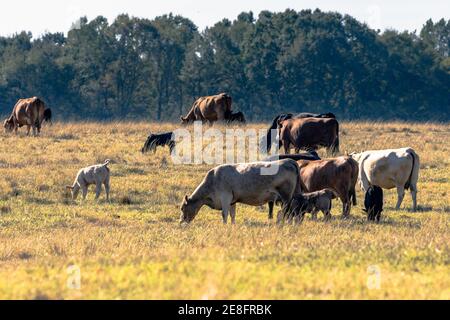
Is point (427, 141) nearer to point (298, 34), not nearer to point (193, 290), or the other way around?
point (193, 290)

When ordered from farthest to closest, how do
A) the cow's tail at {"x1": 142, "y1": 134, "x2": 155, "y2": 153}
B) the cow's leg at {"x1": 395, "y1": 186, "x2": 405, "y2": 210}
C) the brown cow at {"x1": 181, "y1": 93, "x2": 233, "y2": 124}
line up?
the brown cow at {"x1": 181, "y1": 93, "x2": 233, "y2": 124} < the cow's tail at {"x1": 142, "y1": 134, "x2": 155, "y2": 153} < the cow's leg at {"x1": 395, "y1": 186, "x2": 405, "y2": 210}

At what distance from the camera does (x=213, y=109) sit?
138 ft

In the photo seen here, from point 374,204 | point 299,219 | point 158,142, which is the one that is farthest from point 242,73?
point 299,219

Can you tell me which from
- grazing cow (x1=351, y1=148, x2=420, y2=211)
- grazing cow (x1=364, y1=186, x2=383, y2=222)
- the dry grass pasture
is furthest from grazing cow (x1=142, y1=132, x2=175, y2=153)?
grazing cow (x1=364, y1=186, x2=383, y2=222)

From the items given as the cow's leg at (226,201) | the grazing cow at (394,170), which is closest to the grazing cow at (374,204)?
the grazing cow at (394,170)

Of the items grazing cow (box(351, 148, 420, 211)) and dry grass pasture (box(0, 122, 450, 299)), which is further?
grazing cow (box(351, 148, 420, 211))

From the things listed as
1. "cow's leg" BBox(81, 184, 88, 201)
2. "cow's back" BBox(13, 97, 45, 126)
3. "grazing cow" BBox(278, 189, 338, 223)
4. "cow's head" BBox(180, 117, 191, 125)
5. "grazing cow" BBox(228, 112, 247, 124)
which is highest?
"cow's back" BBox(13, 97, 45, 126)

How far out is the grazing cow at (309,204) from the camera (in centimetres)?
1545

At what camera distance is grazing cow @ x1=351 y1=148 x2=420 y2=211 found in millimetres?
18297

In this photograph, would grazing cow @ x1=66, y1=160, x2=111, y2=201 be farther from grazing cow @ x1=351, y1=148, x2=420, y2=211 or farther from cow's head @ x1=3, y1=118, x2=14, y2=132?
Answer: cow's head @ x1=3, y1=118, x2=14, y2=132

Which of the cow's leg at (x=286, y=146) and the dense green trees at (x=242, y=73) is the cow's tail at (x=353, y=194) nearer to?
the cow's leg at (x=286, y=146)

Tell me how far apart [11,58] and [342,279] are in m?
68.4

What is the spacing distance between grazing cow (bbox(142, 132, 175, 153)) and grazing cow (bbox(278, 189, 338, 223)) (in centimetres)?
1362
